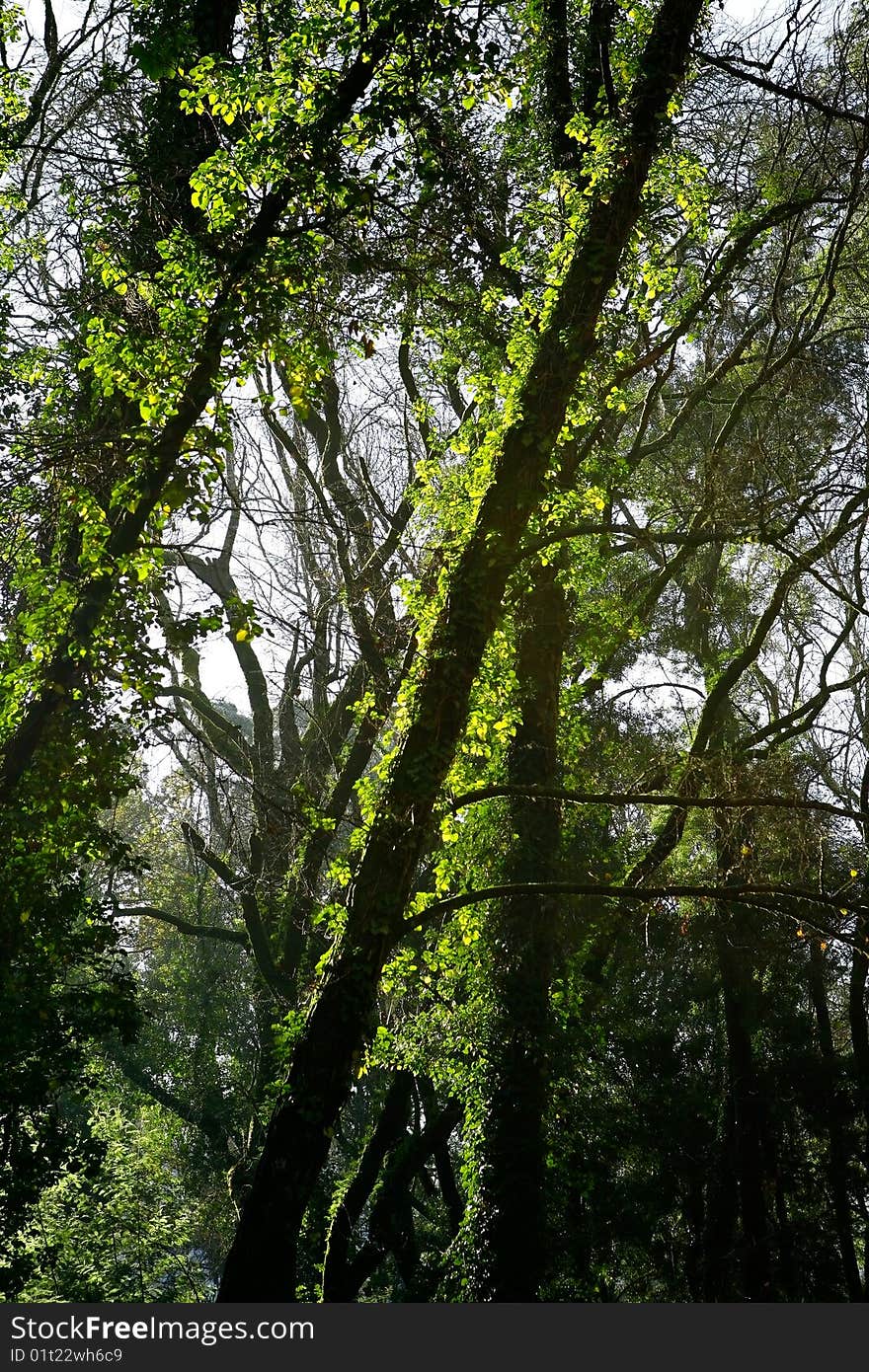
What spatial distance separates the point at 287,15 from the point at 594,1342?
8152 millimetres

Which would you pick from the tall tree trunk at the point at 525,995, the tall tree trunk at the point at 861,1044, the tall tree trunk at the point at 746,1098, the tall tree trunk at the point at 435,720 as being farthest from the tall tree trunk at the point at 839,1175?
A: the tall tree trunk at the point at 435,720

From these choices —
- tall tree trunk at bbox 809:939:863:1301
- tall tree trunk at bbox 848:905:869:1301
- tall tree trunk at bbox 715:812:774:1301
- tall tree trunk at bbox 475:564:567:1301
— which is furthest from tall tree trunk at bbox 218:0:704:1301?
tall tree trunk at bbox 809:939:863:1301

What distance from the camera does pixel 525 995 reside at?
9.26m

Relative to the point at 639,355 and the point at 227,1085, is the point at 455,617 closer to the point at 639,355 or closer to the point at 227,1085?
the point at 639,355

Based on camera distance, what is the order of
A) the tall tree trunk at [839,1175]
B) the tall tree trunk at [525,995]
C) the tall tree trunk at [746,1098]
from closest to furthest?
1. the tall tree trunk at [525,995]
2. the tall tree trunk at [746,1098]
3. the tall tree trunk at [839,1175]

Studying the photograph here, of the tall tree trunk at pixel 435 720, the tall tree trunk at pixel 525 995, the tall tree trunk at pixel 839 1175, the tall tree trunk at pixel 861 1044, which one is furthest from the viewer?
the tall tree trunk at pixel 839 1175

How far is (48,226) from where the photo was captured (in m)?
9.60

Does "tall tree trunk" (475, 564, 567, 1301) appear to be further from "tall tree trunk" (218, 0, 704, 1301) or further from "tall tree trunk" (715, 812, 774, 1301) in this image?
"tall tree trunk" (218, 0, 704, 1301)

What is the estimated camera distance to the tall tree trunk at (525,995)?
8.54 metres

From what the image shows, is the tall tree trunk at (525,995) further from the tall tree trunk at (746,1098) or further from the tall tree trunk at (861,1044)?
the tall tree trunk at (861,1044)

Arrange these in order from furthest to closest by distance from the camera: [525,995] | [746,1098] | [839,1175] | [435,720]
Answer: [746,1098] → [839,1175] → [525,995] → [435,720]

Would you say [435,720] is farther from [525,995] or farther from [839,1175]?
[839,1175]

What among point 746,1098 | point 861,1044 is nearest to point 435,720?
point 746,1098

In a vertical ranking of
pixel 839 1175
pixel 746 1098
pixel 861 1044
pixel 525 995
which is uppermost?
pixel 861 1044
